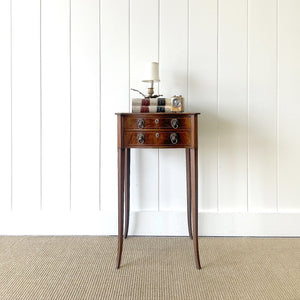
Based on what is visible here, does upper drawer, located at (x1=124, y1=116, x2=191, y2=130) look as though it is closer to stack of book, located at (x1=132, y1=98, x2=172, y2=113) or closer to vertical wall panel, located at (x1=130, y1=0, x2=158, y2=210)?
stack of book, located at (x1=132, y1=98, x2=172, y2=113)

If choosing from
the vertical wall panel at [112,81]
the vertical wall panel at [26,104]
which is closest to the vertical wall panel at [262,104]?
the vertical wall panel at [112,81]

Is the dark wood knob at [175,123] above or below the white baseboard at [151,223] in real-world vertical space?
above

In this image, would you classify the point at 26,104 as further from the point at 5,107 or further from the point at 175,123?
the point at 175,123

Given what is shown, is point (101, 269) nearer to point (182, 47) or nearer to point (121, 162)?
point (121, 162)

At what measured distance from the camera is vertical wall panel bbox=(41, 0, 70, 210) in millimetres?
2279

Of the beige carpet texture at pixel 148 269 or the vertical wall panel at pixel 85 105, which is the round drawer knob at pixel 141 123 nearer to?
the vertical wall panel at pixel 85 105

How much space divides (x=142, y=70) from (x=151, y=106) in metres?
0.43

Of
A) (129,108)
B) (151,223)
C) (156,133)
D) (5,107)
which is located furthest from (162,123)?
(5,107)

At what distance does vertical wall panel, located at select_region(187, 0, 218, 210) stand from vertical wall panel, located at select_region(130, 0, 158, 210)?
0.75 feet

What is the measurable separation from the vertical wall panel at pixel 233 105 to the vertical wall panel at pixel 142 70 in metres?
0.40

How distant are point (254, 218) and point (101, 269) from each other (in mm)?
1005

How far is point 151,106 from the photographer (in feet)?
6.36

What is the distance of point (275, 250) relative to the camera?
204 centimetres

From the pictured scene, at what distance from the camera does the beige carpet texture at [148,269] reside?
1.55 metres
